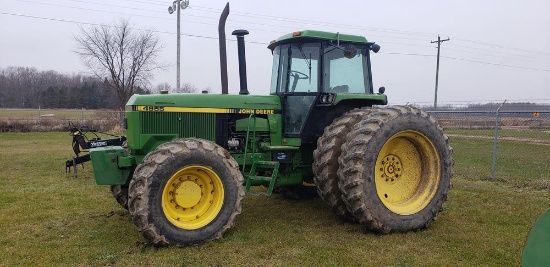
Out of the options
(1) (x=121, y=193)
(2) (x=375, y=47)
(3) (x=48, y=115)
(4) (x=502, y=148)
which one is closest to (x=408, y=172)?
(2) (x=375, y=47)

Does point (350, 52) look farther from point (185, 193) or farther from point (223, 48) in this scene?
point (185, 193)

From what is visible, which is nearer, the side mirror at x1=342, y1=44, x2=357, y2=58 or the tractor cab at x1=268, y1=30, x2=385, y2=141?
the side mirror at x1=342, y1=44, x2=357, y2=58

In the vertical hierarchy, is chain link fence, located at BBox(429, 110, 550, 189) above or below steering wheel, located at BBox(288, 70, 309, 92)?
below

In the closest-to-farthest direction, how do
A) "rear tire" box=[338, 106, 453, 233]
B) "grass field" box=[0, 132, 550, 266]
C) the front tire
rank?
1. "grass field" box=[0, 132, 550, 266]
2. the front tire
3. "rear tire" box=[338, 106, 453, 233]

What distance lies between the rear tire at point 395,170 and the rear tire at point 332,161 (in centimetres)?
16

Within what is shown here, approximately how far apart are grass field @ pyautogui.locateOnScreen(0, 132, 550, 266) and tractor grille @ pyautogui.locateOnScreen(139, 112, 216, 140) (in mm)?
1280

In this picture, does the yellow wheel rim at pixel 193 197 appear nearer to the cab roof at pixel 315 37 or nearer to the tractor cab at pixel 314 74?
the tractor cab at pixel 314 74

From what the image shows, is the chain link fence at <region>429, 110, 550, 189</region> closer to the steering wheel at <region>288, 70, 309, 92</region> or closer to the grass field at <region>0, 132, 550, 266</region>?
the grass field at <region>0, 132, 550, 266</region>

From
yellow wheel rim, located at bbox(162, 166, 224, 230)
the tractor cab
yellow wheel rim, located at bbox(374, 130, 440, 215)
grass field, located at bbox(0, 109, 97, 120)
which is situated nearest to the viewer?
yellow wheel rim, located at bbox(162, 166, 224, 230)

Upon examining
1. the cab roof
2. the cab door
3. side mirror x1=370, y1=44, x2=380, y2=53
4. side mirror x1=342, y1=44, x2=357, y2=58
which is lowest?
the cab door

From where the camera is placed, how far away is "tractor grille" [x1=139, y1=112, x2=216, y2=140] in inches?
223

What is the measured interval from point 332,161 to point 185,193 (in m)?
1.78

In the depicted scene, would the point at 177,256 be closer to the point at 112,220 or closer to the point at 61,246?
the point at 61,246

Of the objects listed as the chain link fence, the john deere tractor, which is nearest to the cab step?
the john deere tractor
